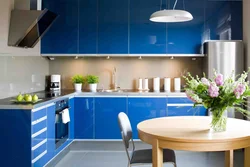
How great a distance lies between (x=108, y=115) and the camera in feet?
17.0

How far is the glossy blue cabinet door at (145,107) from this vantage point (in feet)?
16.9

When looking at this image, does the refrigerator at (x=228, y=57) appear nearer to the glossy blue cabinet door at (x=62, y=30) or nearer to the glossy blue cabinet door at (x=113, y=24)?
the glossy blue cabinet door at (x=113, y=24)

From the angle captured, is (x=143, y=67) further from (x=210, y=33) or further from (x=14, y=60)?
(x=14, y=60)

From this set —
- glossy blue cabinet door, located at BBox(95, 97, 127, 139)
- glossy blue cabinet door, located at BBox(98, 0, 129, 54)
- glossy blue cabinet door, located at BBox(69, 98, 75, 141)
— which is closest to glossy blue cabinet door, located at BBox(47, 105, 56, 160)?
glossy blue cabinet door, located at BBox(69, 98, 75, 141)

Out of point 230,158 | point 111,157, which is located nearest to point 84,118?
point 111,157

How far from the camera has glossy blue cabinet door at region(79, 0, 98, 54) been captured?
216 inches

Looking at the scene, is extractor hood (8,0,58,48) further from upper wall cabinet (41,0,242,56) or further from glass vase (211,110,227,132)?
glass vase (211,110,227,132)

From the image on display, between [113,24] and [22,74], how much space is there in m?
1.71

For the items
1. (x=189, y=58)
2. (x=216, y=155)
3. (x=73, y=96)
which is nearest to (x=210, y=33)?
(x=189, y=58)

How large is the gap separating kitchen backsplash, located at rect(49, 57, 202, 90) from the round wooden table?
106 inches

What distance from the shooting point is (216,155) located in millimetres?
4898

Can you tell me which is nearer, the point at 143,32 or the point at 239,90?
the point at 239,90

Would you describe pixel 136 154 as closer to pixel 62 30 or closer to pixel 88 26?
pixel 88 26

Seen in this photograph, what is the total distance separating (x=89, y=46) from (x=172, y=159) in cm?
290
